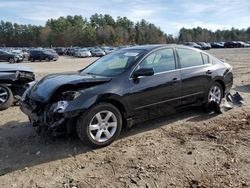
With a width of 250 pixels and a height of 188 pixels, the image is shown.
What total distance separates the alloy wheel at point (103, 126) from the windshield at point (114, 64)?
2.58 ft

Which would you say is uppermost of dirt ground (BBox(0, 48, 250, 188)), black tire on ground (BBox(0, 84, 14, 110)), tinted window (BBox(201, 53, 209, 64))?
tinted window (BBox(201, 53, 209, 64))

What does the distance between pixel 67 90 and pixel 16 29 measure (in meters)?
138

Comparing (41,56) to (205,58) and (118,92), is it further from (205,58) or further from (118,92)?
(118,92)

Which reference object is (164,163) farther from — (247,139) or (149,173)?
(247,139)

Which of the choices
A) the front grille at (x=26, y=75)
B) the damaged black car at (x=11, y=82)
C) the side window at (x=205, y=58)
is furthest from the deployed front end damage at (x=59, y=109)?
→ the front grille at (x=26, y=75)

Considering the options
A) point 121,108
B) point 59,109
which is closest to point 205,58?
point 121,108

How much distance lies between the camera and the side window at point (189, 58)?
6238mm

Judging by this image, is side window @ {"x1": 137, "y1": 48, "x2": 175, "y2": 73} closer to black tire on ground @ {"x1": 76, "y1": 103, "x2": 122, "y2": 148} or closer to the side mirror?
the side mirror

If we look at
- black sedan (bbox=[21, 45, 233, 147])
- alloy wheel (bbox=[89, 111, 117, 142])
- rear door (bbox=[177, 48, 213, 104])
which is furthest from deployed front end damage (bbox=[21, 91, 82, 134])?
rear door (bbox=[177, 48, 213, 104])

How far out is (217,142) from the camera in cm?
509

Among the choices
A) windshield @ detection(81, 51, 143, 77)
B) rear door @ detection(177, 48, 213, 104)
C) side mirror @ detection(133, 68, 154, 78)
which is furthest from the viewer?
rear door @ detection(177, 48, 213, 104)

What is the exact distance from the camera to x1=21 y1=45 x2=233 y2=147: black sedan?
15.5ft

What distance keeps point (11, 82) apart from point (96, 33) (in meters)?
108

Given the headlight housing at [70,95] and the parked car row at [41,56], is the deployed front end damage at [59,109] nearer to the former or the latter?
the headlight housing at [70,95]
